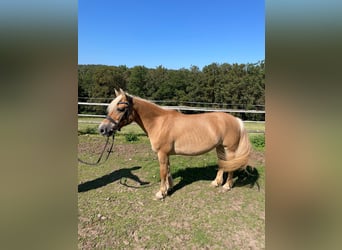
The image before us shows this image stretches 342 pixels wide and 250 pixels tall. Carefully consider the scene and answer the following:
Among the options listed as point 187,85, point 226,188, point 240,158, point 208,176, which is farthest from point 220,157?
point 187,85

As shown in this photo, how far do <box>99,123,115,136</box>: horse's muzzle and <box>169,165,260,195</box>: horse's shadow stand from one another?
1.21 m

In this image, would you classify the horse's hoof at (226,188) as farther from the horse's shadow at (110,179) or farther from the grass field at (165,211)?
the horse's shadow at (110,179)

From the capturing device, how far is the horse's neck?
8.14 feet

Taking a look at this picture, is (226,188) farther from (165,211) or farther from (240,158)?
(165,211)

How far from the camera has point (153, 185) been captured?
307 cm

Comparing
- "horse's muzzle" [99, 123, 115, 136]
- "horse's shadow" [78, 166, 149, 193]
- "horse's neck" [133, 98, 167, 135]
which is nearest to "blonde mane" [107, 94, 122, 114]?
"horse's muzzle" [99, 123, 115, 136]

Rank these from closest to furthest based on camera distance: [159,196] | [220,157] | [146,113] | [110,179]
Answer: [146,113], [159,196], [220,157], [110,179]

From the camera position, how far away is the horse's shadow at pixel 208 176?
297 centimetres

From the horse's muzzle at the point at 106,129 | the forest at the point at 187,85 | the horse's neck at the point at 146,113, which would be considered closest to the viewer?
the horse's muzzle at the point at 106,129

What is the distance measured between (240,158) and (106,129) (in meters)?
1.61

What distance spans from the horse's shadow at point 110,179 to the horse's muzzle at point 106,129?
3.80 ft

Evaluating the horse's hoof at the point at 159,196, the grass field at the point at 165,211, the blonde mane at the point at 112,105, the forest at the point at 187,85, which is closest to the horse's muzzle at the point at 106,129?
the blonde mane at the point at 112,105

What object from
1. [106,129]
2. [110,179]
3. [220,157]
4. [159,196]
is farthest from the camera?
[110,179]

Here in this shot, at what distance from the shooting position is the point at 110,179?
3295 millimetres
